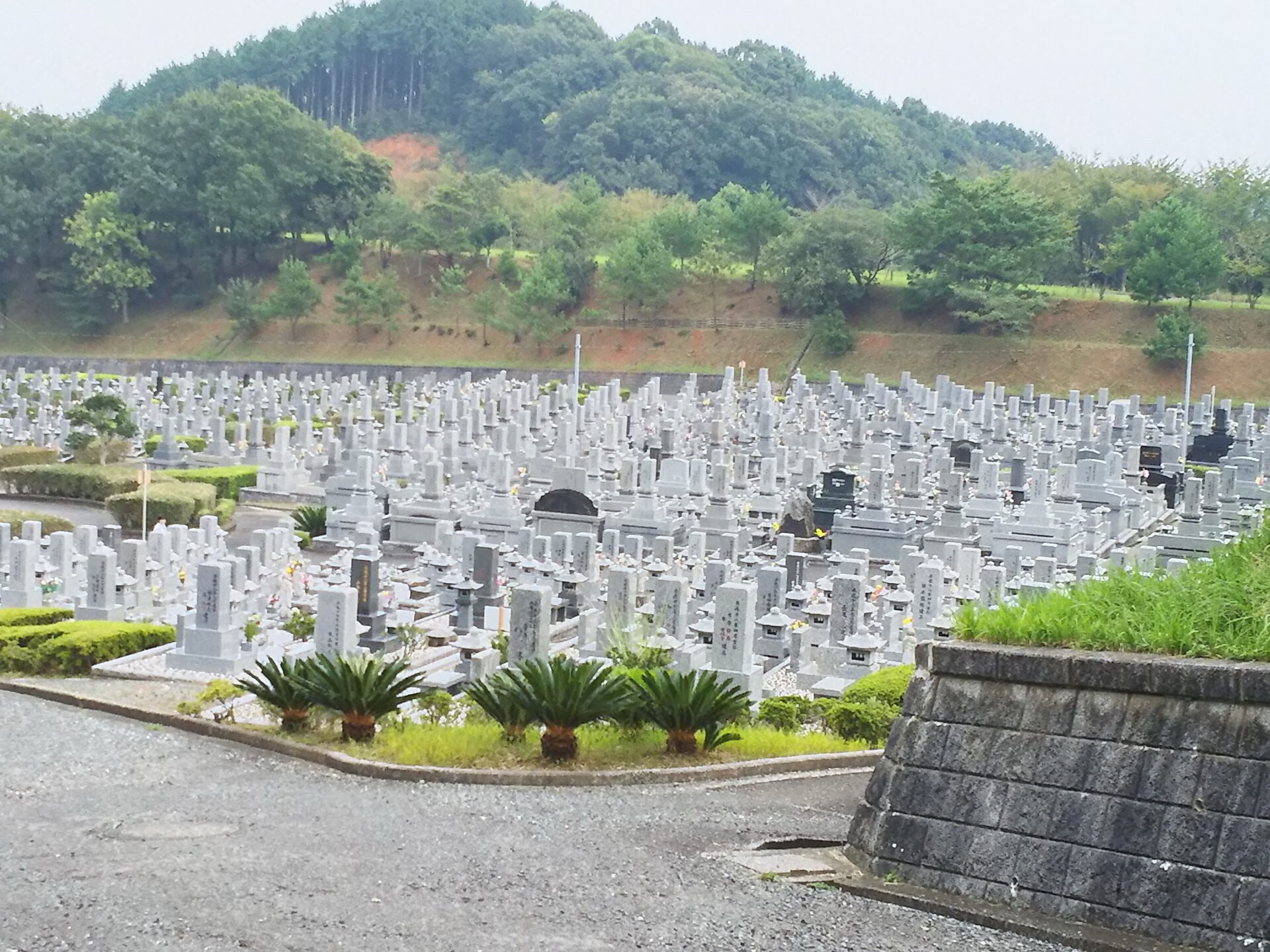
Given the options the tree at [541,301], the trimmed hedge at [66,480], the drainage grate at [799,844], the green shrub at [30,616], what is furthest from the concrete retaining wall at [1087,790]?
the tree at [541,301]

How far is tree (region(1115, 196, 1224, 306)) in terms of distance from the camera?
5347cm

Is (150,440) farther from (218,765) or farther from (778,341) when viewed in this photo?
(778,341)

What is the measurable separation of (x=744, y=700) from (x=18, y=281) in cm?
6861

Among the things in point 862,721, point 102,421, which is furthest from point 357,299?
point 862,721

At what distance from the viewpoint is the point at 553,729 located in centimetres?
1020

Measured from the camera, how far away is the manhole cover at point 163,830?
8156 millimetres

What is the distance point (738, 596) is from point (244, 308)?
54290mm

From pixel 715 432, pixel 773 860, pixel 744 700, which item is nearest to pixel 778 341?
pixel 715 432

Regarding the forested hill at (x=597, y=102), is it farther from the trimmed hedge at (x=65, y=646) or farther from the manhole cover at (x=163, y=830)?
the manhole cover at (x=163, y=830)

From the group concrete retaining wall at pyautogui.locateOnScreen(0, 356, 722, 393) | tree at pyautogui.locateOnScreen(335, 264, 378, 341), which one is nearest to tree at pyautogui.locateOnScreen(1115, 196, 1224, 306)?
concrete retaining wall at pyautogui.locateOnScreen(0, 356, 722, 393)

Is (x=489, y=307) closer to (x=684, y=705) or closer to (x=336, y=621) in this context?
(x=336, y=621)

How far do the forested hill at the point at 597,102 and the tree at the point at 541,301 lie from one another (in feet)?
83.9

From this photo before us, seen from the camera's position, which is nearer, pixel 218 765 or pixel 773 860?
pixel 773 860

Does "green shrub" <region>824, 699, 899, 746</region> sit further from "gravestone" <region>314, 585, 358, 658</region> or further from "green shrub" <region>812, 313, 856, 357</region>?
"green shrub" <region>812, 313, 856, 357</region>
